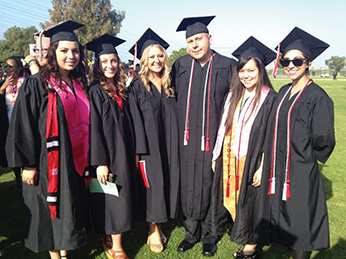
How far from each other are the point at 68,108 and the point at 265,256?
264cm

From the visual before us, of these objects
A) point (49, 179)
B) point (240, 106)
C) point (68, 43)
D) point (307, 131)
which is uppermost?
point (68, 43)

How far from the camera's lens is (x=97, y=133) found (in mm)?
2580

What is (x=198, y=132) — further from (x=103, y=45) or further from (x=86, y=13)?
(x=86, y=13)

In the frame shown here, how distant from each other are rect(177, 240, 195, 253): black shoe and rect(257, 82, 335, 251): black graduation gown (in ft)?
3.73

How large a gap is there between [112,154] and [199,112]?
1.05m

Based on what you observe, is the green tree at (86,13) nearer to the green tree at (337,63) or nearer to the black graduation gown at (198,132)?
the black graduation gown at (198,132)

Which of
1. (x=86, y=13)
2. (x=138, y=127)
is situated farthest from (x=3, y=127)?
(x=86, y=13)

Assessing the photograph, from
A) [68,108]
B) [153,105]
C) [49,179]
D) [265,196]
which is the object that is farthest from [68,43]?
[265,196]

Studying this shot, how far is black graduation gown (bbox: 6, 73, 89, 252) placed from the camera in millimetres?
2279

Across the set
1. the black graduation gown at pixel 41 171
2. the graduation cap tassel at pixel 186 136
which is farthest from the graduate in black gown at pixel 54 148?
the graduation cap tassel at pixel 186 136

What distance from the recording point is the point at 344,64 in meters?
85.3

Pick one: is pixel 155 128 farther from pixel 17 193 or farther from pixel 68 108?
pixel 17 193

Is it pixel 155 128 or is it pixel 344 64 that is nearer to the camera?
pixel 155 128

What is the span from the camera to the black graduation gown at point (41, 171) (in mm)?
2279
